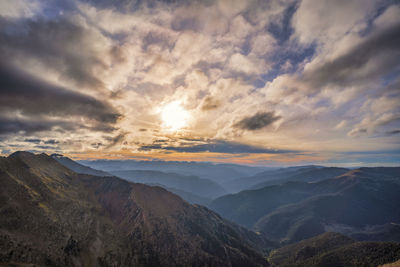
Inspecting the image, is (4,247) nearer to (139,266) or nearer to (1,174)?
(1,174)

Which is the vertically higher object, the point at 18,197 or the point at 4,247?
the point at 18,197

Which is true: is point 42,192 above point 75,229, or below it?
above

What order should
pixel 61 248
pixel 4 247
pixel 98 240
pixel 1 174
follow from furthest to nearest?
pixel 98 240, pixel 1 174, pixel 61 248, pixel 4 247

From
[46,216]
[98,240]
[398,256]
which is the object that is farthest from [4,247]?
[398,256]

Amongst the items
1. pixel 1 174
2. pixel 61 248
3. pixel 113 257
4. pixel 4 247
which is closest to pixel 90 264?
pixel 113 257

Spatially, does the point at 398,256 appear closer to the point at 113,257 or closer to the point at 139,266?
the point at 139,266

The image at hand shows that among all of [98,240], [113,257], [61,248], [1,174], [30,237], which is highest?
[1,174]

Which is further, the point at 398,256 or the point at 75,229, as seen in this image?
the point at 398,256

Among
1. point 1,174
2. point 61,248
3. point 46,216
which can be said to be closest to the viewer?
point 61,248

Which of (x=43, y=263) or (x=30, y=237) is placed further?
(x=30, y=237)
